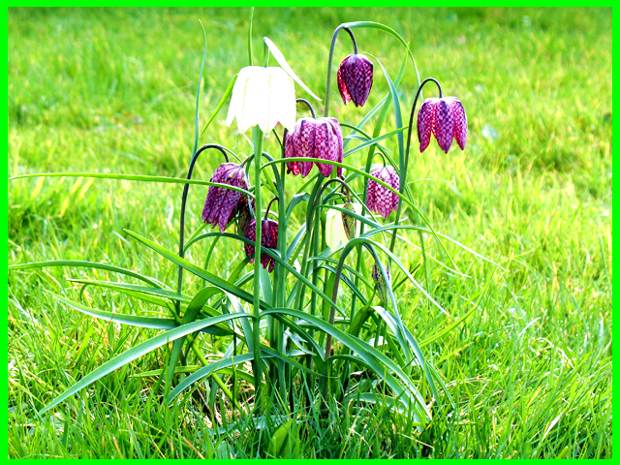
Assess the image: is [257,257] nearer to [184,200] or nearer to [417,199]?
[184,200]

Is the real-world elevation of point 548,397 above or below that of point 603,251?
below

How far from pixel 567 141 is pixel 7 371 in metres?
2.10

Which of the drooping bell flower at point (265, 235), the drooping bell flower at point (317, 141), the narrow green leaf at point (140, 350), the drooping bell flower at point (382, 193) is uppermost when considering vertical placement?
the drooping bell flower at point (317, 141)

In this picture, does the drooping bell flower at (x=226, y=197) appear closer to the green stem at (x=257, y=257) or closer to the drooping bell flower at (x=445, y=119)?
the green stem at (x=257, y=257)

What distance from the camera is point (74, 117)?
3.22m

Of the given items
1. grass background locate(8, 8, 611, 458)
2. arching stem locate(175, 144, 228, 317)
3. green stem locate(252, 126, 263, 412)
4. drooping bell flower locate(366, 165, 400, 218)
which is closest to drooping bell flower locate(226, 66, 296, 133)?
green stem locate(252, 126, 263, 412)

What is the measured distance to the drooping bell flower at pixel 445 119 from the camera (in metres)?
1.21

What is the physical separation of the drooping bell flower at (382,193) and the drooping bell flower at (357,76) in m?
0.11

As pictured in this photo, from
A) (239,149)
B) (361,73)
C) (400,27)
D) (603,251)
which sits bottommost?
(603,251)

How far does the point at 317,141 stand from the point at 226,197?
0.57ft

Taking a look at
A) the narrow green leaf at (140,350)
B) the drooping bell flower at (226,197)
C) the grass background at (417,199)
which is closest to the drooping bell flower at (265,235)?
the drooping bell flower at (226,197)

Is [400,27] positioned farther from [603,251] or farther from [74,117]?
[603,251]

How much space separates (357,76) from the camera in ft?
4.06

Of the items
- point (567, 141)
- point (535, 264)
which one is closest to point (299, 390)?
point (535, 264)
